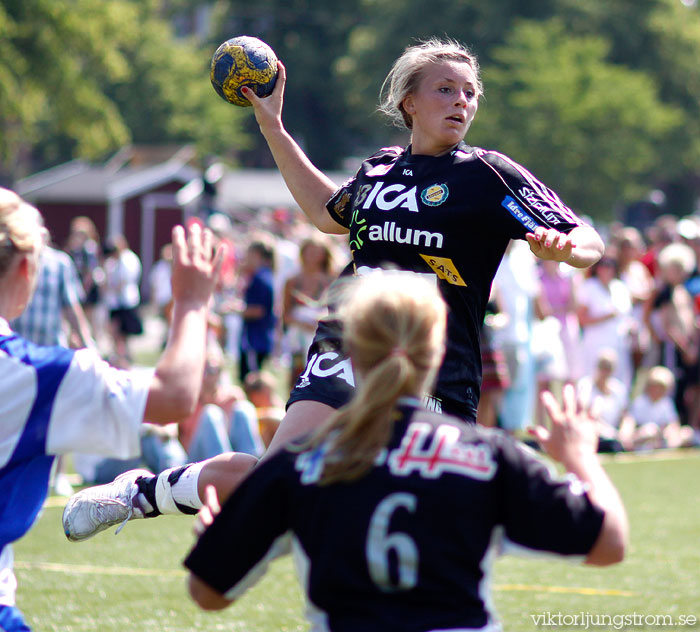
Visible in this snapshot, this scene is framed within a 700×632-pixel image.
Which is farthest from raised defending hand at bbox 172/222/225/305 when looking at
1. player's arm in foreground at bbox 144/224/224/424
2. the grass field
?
the grass field

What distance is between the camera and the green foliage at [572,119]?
49688 millimetres

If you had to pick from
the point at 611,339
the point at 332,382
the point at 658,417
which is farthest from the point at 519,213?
the point at 611,339

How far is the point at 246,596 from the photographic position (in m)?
5.84

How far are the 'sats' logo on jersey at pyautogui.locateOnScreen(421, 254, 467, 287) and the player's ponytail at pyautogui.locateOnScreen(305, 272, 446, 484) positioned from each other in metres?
1.40

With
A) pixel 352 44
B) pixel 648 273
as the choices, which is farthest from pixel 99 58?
pixel 352 44

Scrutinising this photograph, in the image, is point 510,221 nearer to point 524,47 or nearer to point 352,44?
point 524,47

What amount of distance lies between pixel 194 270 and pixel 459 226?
4.57 feet

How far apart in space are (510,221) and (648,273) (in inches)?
434

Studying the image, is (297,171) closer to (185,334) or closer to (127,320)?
(185,334)

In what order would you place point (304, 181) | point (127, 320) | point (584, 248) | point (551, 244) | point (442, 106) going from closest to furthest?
point (551, 244) < point (584, 248) < point (442, 106) < point (304, 181) < point (127, 320)

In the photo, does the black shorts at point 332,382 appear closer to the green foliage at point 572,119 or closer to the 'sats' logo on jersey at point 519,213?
the 'sats' logo on jersey at point 519,213

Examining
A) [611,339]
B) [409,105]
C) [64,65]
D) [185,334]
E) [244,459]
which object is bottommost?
[64,65]

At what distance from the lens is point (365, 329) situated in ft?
8.73

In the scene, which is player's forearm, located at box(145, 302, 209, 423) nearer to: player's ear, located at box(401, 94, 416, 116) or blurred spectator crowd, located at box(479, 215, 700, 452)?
player's ear, located at box(401, 94, 416, 116)
